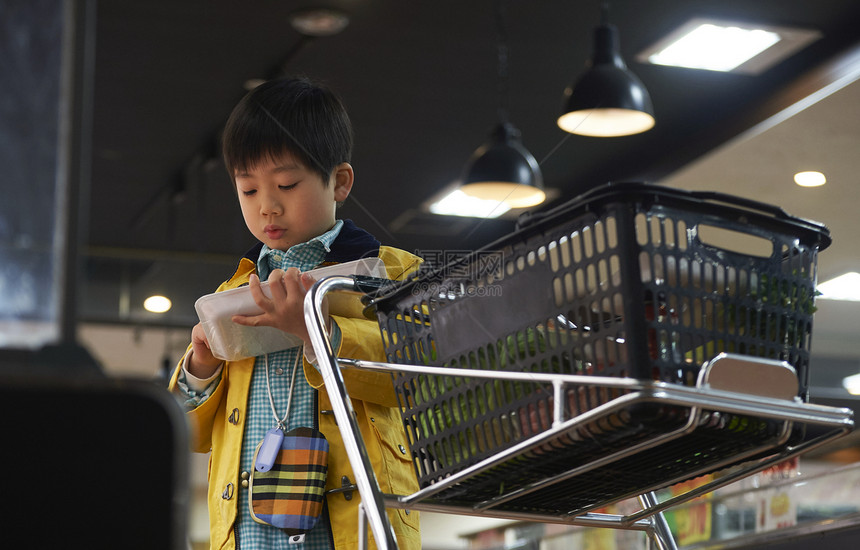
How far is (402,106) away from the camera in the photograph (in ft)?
16.0

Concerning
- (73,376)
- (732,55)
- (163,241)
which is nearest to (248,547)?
(73,376)

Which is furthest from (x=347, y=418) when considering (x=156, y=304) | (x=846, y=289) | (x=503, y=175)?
(x=156, y=304)

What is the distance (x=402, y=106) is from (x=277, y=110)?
343 centimetres

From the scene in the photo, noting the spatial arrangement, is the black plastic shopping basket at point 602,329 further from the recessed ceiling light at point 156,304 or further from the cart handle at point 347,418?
A: the recessed ceiling light at point 156,304

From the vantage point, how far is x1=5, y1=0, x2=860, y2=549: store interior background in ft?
13.4

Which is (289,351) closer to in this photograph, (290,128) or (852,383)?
(290,128)

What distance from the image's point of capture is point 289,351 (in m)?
1.42

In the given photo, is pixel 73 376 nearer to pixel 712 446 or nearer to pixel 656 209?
pixel 656 209

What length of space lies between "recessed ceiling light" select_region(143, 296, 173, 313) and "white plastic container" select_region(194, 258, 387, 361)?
233 inches

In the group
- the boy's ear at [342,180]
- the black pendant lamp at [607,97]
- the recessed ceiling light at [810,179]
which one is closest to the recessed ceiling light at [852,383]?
the recessed ceiling light at [810,179]

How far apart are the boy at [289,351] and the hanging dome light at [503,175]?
7.69 ft

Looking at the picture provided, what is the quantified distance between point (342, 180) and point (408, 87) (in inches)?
126

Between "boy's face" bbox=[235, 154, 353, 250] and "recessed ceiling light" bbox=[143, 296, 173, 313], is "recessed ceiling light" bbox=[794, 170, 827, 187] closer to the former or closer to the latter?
"boy's face" bbox=[235, 154, 353, 250]

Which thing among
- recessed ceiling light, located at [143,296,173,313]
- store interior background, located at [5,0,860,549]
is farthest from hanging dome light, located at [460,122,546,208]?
recessed ceiling light, located at [143,296,173,313]
